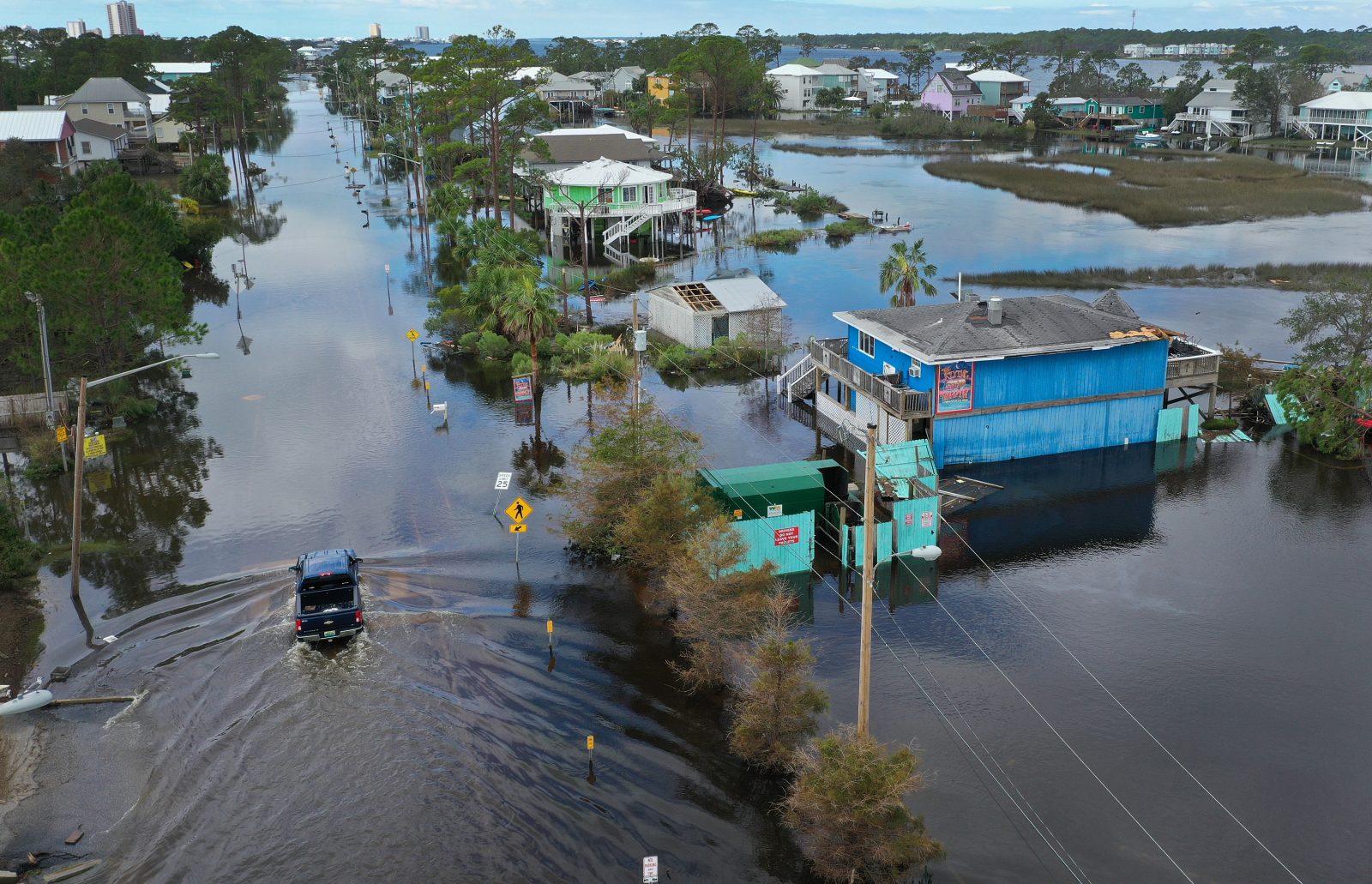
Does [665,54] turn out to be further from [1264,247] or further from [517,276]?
[517,276]

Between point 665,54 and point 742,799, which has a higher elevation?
point 665,54

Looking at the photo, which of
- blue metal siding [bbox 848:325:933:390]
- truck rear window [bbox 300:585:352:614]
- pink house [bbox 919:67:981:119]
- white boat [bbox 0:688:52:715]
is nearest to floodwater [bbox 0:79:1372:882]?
white boat [bbox 0:688:52:715]

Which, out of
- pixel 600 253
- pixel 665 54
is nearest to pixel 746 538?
pixel 600 253

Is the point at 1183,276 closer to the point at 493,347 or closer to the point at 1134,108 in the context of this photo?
the point at 493,347

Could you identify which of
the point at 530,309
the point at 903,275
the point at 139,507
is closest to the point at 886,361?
the point at 903,275

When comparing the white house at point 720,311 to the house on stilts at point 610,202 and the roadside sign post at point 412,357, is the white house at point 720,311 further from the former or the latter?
the house on stilts at point 610,202

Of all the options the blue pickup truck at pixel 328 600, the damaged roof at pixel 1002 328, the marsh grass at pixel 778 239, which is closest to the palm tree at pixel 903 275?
the damaged roof at pixel 1002 328

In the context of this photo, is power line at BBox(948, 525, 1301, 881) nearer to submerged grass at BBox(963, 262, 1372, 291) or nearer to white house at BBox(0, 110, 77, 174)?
submerged grass at BBox(963, 262, 1372, 291)
